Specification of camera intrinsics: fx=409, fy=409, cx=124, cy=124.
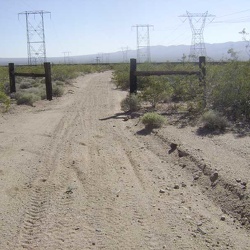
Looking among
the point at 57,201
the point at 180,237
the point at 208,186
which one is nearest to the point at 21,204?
the point at 57,201

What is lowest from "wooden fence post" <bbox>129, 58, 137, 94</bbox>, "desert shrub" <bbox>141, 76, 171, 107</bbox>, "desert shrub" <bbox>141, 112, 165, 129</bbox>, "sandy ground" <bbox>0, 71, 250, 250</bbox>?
"sandy ground" <bbox>0, 71, 250, 250</bbox>

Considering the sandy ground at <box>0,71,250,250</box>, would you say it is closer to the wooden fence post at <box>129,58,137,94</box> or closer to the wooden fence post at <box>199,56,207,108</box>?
the wooden fence post at <box>199,56,207,108</box>

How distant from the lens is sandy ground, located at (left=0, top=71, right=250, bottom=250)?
4.90 m

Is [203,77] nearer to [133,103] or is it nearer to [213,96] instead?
[213,96]

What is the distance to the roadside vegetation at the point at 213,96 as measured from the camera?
11.7 meters

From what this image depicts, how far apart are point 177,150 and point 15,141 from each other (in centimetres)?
401

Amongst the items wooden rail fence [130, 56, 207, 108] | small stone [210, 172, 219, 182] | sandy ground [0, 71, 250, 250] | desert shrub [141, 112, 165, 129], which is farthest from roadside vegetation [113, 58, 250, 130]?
small stone [210, 172, 219, 182]

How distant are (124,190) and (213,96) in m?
7.51

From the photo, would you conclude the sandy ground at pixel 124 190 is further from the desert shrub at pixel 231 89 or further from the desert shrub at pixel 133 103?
the desert shrub at pixel 133 103

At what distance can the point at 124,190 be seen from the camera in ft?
21.1

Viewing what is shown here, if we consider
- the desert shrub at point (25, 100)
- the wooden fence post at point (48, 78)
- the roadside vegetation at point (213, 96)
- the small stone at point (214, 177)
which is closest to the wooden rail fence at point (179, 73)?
the roadside vegetation at point (213, 96)

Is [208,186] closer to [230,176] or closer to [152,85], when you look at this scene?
[230,176]

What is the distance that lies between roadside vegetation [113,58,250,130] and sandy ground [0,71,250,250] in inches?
67.3

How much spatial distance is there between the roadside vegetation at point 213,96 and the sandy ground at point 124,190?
5.61ft
